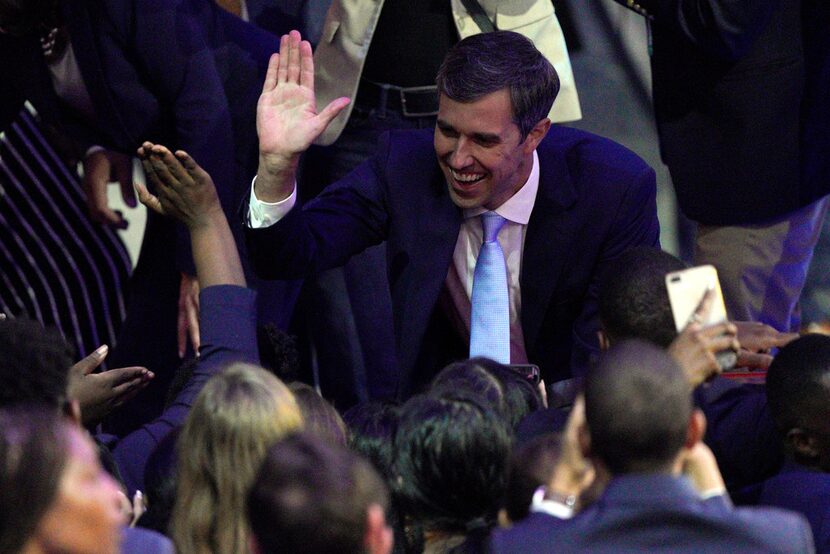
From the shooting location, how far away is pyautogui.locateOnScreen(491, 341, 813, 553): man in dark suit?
1.81m

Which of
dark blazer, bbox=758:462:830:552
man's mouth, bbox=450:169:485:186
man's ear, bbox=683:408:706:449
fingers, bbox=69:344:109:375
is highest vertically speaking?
man's ear, bbox=683:408:706:449

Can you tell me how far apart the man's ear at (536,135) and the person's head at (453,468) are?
1.19 meters

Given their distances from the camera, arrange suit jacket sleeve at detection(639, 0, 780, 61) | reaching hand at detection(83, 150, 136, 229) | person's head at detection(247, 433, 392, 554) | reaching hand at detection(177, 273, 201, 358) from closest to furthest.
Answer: person's head at detection(247, 433, 392, 554) < suit jacket sleeve at detection(639, 0, 780, 61) < reaching hand at detection(177, 273, 201, 358) < reaching hand at detection(83, 150, 136, 229)

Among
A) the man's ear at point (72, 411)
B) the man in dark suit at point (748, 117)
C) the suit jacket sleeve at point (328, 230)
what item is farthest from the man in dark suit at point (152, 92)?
the man's ear at point (72, 411)

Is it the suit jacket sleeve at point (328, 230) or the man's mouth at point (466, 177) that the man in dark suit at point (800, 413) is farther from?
the suit jacket sleeve at point (328, 230)

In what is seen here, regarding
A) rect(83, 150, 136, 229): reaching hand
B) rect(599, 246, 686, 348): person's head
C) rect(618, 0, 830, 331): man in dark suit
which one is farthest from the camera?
rect(83, 150, 136, 229): reaching hand

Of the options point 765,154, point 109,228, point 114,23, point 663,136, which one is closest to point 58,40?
point 114,23

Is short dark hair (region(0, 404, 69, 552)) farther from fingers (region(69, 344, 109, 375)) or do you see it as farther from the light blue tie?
the light blue tie

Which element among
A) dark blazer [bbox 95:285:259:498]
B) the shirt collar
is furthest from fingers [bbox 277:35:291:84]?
dark blazer [bbox 95:285:259:498]

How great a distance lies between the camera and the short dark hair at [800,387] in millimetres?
2627

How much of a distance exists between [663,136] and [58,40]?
1.72 meters

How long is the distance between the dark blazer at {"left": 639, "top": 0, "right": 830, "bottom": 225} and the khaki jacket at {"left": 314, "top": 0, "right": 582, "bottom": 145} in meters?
0.29

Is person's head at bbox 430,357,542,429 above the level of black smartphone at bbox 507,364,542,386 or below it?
above

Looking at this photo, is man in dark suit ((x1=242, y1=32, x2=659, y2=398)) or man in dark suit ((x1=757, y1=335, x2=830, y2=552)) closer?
man in dark suit ((x1=757, y1=335, x2=830, y2=552))
